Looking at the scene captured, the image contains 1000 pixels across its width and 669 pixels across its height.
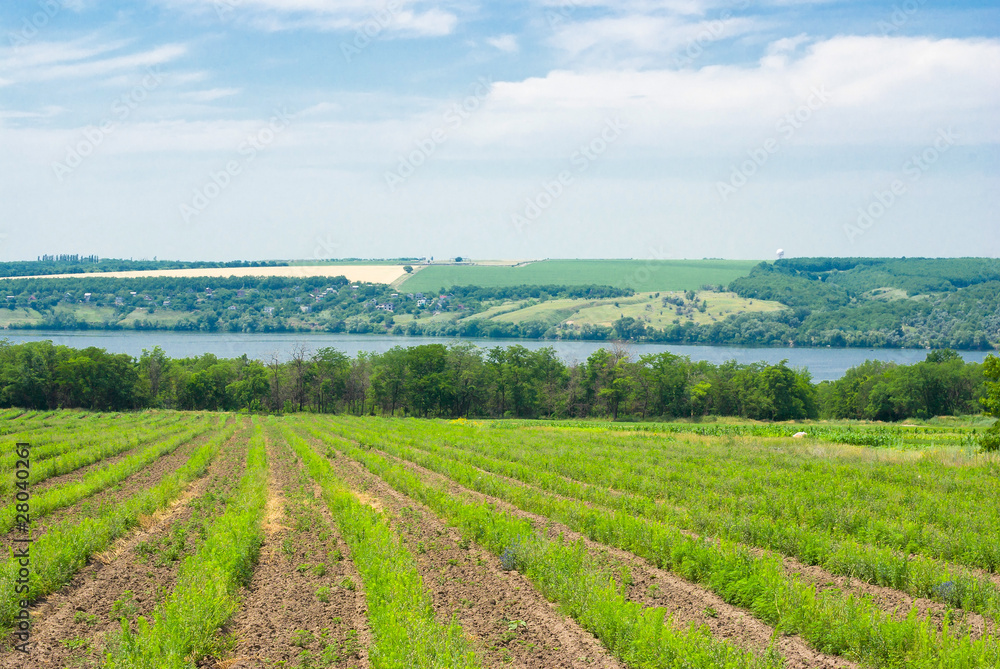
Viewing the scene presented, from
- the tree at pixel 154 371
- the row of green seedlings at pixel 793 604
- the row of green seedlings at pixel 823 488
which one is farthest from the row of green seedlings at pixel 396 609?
the tree at pixel 154 371

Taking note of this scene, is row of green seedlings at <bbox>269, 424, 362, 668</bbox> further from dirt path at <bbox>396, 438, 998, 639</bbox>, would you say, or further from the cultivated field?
dirt path at <bbox>396, 438, 998, 639</bbox>

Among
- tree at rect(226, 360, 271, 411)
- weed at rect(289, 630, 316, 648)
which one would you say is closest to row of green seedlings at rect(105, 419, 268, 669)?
weed at rect(289, 630, 316, 648)

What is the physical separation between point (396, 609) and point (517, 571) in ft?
11.5

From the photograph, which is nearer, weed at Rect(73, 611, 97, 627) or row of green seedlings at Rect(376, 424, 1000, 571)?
weed at Rect(73, 611, 97, 627)

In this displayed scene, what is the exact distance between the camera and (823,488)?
18.9m

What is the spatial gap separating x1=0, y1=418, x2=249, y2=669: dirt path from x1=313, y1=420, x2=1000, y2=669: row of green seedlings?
8.86 meters

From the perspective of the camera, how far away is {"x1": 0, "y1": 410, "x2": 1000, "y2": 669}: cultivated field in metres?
8.62

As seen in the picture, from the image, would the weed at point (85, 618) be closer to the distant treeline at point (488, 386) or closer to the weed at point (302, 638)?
the weed at point (302, 638)

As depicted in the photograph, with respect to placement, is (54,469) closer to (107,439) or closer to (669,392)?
(107,439)

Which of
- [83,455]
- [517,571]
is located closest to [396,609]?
[517,571]

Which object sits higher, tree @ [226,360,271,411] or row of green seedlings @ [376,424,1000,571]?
row of green seedlings @ [376,424,1000,571]

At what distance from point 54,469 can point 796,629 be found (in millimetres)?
26365

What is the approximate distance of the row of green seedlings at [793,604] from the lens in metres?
8.13

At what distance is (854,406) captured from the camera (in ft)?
309
